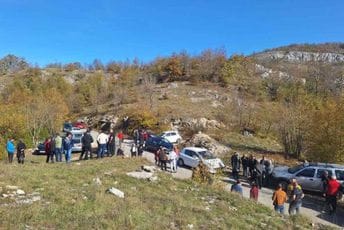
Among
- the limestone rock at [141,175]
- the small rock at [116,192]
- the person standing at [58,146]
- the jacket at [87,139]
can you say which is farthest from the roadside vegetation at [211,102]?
the small rock at [116,192]

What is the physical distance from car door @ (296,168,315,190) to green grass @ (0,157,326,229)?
6.97 metres

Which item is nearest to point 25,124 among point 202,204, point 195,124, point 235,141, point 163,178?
point 195,124

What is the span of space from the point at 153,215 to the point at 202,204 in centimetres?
280

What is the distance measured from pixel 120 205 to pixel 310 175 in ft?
41.9

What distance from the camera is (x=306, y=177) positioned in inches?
826

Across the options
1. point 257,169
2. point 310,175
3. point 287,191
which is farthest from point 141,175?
point 310,175

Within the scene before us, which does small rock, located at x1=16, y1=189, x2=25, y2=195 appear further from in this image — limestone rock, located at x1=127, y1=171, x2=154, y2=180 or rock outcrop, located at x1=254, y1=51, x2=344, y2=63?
rock outcrop, located at x1=254, y1=51, x2=344, y2=63

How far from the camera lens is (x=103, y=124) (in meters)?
56.1

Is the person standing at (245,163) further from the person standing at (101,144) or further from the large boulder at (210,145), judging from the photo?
the large boulder at (210,145)

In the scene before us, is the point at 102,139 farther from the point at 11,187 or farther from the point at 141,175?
the point at 11,187

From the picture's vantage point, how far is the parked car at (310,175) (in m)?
20.2

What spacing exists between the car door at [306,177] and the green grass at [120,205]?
6.97m

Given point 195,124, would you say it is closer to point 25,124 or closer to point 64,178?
point 25,124

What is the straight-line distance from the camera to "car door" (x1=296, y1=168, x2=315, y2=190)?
20.8 m
